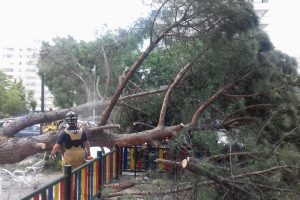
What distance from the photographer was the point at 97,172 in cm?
559

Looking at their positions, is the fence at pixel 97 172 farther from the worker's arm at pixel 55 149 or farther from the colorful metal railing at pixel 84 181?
the worker's arm at pixel 55 149

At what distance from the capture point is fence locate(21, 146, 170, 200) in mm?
3732

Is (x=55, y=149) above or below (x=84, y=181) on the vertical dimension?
above

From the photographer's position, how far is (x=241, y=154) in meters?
5.95

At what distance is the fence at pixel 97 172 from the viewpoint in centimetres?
373

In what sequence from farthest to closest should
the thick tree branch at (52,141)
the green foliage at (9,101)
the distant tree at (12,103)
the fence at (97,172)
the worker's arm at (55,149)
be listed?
the distant tree at (12,103) → the green foliage at (9,101) → the thick tree branch at (52,141) → the worker's arm at (55,149) → the fence at (97,172)

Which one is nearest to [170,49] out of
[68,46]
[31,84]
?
[68,46]

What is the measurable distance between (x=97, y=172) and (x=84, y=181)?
761 millimetres

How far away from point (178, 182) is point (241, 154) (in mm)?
1051

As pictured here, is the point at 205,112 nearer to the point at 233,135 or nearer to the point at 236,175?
the point at 233,135

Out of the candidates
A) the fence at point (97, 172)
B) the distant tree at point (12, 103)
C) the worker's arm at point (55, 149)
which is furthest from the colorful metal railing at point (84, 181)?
the distant tree at point (12, 103)

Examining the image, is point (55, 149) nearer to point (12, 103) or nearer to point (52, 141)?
point (52, 141)

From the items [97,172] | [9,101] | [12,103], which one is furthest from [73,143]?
[12,103]

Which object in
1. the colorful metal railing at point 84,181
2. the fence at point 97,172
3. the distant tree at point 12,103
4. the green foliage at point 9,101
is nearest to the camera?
the colorful metal railing at point 84,181
